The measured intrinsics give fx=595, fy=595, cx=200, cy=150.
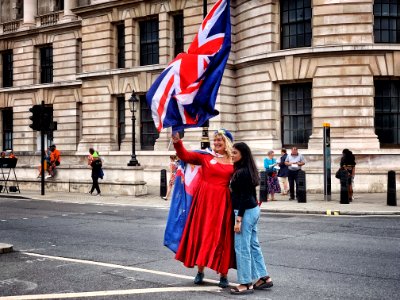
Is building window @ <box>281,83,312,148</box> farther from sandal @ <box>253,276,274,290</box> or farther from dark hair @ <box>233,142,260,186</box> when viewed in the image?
dark hair @ <box>233,142,260,186</box>

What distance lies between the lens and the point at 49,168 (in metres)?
26.1

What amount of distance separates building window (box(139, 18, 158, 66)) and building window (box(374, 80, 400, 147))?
12.0 m

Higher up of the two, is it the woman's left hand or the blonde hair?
the blonde hair

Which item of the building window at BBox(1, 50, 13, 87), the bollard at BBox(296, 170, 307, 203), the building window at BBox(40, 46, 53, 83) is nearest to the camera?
the bollard at BBox(296, 170, 307, 203)

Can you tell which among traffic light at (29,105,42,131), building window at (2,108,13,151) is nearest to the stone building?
traffic light at (29,105,42,131)

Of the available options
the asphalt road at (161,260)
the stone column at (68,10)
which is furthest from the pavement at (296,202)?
the stone column at (68,10)

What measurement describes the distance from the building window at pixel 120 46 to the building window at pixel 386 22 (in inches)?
555

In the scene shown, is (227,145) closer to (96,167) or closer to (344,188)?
(344,188)

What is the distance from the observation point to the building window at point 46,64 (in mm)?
39188

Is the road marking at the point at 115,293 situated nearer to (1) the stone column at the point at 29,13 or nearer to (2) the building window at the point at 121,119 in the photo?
(2) the building window at the point at 121,119

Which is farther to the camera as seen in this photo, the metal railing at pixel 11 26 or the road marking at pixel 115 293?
the metal railing at pixel 11 26

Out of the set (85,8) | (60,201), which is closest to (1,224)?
(60,201)

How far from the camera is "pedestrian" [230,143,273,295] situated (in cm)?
694

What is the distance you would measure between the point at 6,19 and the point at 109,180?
23.6m
